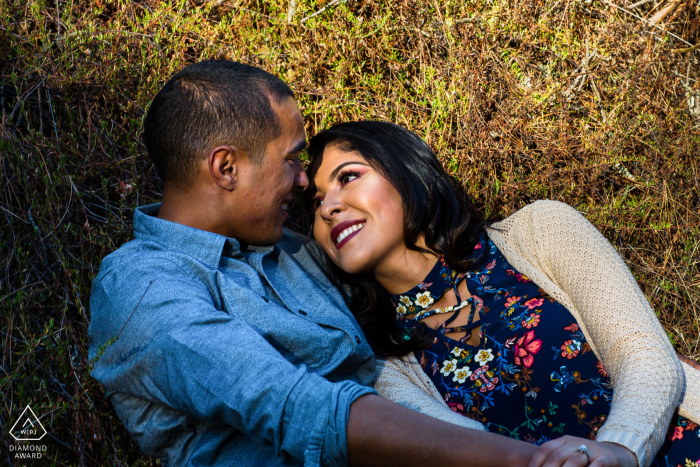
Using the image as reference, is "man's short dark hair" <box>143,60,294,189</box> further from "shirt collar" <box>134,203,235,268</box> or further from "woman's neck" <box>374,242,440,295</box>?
"woman's neck" <box>374,242,440,295</box>

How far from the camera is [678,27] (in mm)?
4281

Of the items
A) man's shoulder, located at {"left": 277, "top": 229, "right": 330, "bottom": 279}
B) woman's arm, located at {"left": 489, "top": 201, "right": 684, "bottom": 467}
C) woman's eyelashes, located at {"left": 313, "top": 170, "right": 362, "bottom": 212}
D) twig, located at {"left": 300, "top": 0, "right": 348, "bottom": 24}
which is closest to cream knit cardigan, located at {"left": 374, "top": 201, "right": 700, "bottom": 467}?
woman's arm, located at {"left": 489, "top": 201, "right": 684, "bottom": 467}

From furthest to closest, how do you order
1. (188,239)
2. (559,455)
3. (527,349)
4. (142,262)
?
(527,349)
(188,239)
(142,262)
(559,455)

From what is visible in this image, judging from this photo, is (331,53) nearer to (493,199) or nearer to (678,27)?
(493,199)

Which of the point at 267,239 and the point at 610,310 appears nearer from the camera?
the point at 610,310

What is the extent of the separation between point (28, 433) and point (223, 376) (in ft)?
3.77

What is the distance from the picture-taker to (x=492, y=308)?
2.66m

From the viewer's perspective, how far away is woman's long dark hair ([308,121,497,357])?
2.81m

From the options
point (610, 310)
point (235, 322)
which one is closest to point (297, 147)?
point (235, 322)

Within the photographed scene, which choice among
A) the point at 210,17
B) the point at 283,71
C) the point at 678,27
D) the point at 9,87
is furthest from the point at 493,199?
the point at 9,87

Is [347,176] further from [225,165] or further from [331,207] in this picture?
[225,165]

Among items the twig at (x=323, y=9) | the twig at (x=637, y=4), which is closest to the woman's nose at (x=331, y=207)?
the twig at (x=323, y=9)

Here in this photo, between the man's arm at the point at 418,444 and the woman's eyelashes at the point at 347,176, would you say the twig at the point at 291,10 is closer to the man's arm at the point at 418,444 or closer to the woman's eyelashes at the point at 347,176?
the woman's eyelashes at the point at 347,176

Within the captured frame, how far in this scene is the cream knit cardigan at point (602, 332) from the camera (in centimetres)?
197
